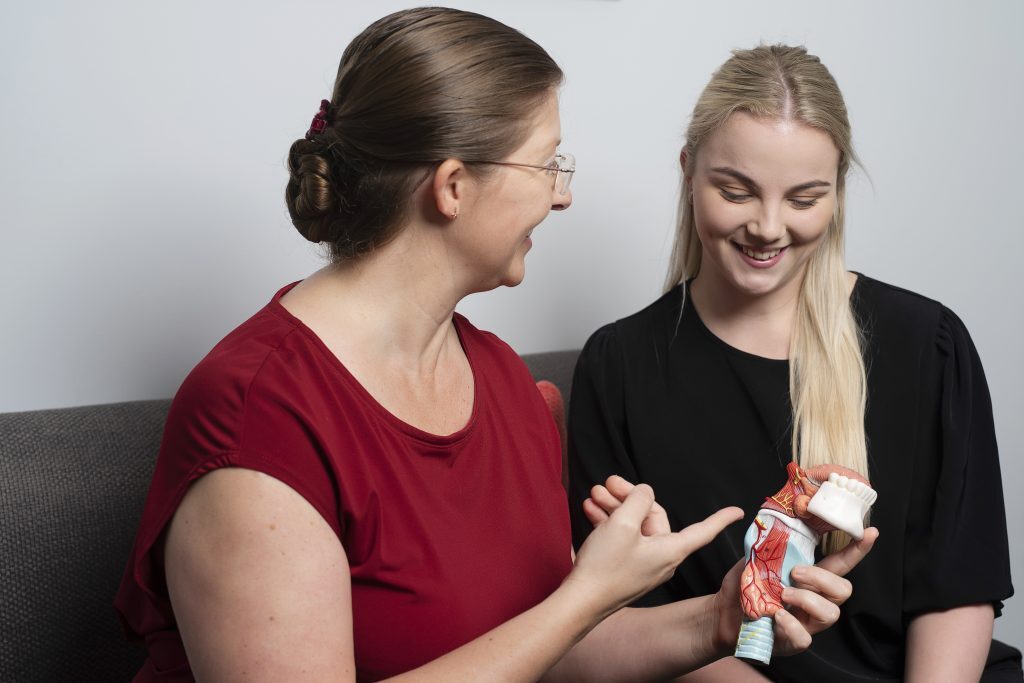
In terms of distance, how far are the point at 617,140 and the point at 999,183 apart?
51.6 inches

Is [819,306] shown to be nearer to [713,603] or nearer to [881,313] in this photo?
[881,313]

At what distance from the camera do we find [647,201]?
7.68 feet

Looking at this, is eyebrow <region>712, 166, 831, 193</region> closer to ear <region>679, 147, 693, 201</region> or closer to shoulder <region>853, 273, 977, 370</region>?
ear <region>679, 147, 693, 201</region>

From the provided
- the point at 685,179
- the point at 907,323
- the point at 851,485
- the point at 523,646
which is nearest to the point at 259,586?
the point at 523,646

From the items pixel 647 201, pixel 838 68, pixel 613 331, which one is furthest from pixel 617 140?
pixel 838 68

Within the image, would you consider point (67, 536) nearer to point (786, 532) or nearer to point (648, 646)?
point (648, 646)

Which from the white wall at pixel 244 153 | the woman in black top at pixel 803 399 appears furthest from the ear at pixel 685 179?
the white wall at pixel 244 153

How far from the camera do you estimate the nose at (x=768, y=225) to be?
157cm

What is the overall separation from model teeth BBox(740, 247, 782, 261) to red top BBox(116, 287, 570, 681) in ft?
1.84

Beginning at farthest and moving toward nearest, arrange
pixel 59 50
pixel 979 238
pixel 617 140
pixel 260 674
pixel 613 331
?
pixel 979 238 < pixel 617 140 < pixel 613 331 < pixel 59 50 < pixel 260 674

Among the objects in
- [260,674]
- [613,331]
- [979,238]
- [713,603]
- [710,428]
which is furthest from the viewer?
[979,238]

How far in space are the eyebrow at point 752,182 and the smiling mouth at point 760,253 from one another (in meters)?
0.11

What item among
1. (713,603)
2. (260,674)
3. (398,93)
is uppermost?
(398,93)

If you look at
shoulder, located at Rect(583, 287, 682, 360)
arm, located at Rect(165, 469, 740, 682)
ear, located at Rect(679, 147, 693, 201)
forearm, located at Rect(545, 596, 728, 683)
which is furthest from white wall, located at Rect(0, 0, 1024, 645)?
forearm, located at Rect(545, 596, 728, 683)
